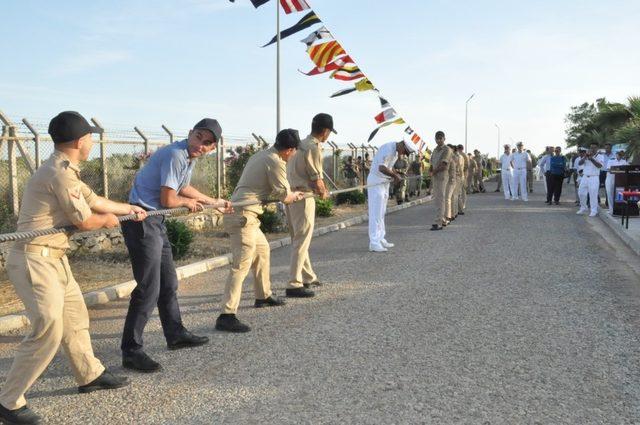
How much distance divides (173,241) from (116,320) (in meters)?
3.43

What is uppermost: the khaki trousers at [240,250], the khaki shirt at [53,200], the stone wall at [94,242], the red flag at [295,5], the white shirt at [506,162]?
the red flag at [295,5]

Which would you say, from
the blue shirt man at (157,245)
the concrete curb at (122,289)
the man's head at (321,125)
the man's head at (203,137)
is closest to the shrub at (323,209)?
the concrete curb at (122,289)

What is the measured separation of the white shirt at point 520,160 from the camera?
21.0m

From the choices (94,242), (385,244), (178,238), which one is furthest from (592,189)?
(94,242)

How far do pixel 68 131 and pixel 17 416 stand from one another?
1649mm

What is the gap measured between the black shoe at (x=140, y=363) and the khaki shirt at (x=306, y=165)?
3.11m

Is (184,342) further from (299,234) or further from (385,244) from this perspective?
(385,244)

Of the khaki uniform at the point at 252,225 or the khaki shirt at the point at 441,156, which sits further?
the khaki shirt at the point at 441,156

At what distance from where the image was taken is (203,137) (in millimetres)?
4832

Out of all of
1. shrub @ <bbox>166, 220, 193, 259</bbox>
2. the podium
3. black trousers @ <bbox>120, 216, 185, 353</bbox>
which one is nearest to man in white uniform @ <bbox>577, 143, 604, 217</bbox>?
the podium

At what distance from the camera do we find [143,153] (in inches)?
514

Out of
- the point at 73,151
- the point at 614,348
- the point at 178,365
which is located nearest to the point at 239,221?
the point at 178,365

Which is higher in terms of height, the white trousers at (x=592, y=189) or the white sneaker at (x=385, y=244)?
the white trousers at (x=592, y=189)

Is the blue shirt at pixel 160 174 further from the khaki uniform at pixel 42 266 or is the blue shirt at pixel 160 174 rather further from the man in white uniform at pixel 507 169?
the man in white uniform at pixel 507 169
